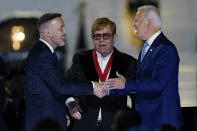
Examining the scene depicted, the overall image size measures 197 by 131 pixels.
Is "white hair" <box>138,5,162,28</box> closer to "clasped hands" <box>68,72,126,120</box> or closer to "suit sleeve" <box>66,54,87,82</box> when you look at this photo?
"clasped hands" <box>68,72,126,120</box>

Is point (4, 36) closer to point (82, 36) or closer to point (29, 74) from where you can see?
point (82, 36)

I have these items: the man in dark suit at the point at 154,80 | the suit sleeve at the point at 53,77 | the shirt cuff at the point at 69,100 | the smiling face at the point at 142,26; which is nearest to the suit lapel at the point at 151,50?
the man in dark suit at the point at 154,80

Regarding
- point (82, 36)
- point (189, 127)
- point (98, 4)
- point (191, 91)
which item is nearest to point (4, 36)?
point (82, 36)

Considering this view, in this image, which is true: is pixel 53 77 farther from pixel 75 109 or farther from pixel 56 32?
pixel 75 109

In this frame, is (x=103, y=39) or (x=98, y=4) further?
(x=98, y=4)

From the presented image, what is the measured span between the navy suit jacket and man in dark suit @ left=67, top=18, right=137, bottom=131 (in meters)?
0.46

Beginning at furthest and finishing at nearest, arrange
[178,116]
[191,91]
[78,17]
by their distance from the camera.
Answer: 1. [78,17]
2. [191,91]
3. [178,116]

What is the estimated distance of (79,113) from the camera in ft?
22.0

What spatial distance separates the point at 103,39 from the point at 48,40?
563mm

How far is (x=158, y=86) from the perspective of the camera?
19.9 ft

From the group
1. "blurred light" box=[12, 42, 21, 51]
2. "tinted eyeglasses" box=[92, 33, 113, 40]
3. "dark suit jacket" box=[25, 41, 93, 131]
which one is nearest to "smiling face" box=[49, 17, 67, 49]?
"dark suit jacket" box=[25, 41, 93, 131]

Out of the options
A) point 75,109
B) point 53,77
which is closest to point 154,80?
point 53,77

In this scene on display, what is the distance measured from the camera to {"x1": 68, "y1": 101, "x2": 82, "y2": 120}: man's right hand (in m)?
6.67

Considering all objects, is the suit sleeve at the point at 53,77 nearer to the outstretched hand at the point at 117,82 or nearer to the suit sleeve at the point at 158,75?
the outstretched hand at the point at 117,82
